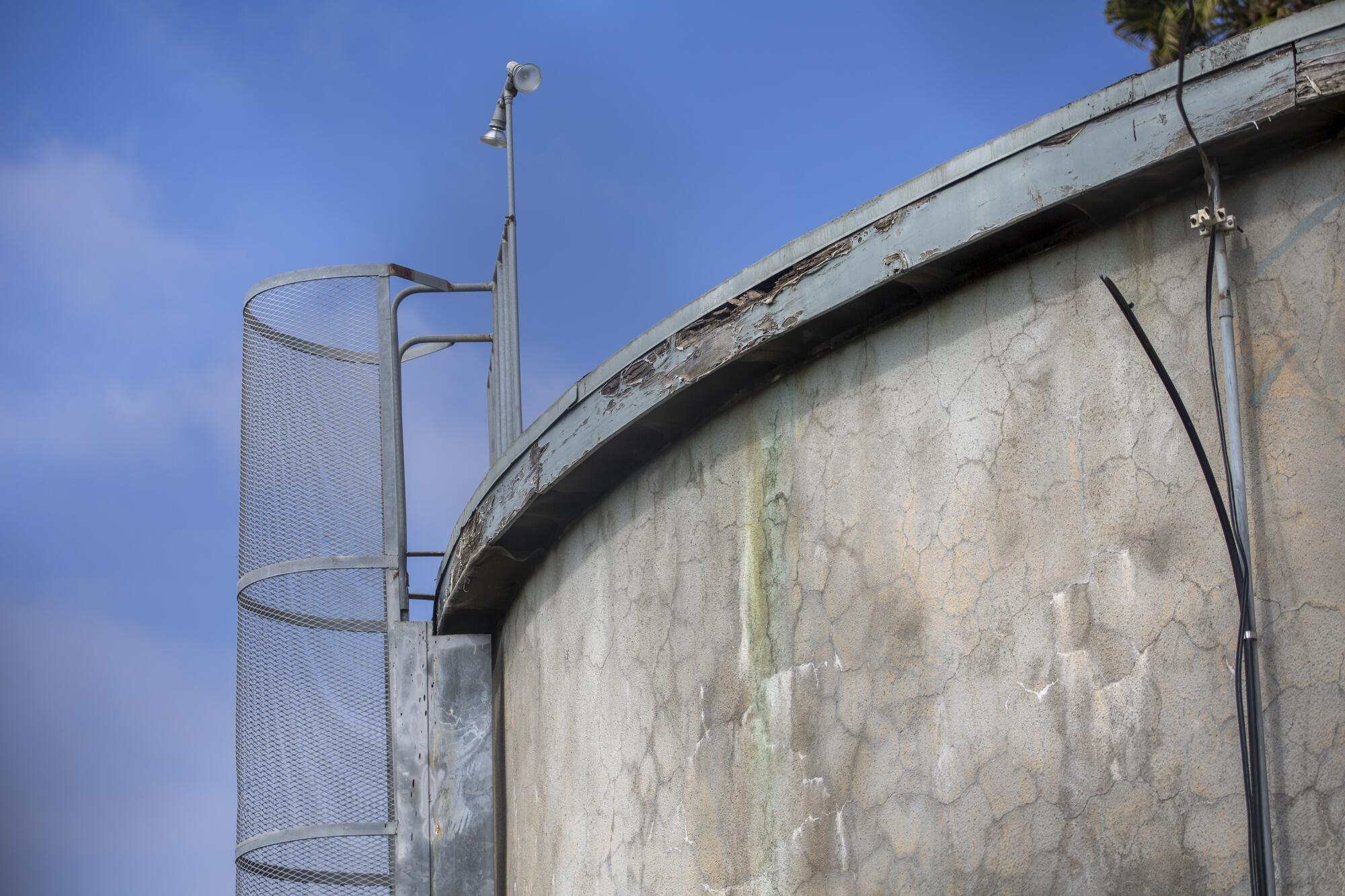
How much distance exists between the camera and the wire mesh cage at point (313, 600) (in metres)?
6.04

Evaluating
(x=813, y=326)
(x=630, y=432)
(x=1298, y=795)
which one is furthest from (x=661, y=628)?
(x=1298, y=795)

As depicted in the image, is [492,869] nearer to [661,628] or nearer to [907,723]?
[661,628]

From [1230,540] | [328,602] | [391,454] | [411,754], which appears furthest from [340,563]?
[1230,540]

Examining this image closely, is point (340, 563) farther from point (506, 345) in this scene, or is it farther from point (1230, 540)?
point (1230, 540)

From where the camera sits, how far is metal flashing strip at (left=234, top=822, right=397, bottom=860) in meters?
5.93

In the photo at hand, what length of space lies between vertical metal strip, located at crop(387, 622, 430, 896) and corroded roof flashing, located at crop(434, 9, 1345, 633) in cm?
128

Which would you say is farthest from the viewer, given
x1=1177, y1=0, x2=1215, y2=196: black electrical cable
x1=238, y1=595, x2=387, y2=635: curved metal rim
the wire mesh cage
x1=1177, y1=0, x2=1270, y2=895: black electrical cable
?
x1=238, y1=595, x2=387, y2=635: curved metal rim

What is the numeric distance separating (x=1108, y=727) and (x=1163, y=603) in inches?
10.8

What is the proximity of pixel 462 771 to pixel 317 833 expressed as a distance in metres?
0.63

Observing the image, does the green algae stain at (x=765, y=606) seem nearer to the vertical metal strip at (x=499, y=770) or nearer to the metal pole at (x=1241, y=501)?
the metal pole at (x=1241, y=501)

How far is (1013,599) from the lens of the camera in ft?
11.2

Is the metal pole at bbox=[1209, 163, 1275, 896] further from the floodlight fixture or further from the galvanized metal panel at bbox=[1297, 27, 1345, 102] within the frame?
the floodlight fixture

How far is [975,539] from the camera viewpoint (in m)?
3.51

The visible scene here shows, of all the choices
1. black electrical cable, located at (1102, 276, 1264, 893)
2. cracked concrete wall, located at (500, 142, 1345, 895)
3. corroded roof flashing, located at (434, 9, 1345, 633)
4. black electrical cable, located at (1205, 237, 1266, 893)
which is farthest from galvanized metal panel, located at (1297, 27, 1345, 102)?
black electrical cable, located at (1102, 276, 1264, 893)
